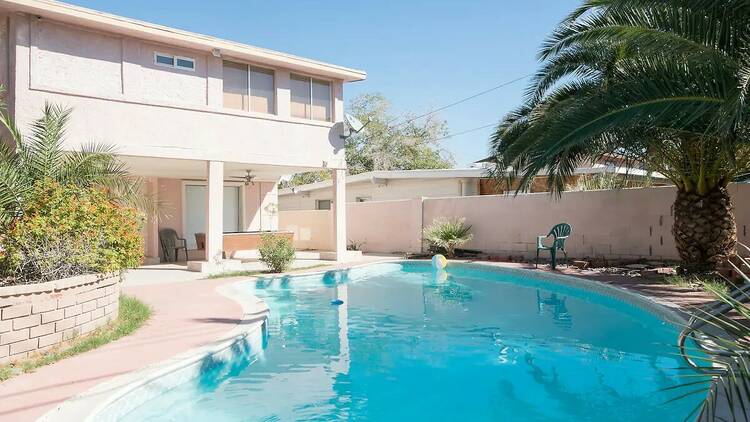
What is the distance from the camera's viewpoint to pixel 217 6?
18656 millimetres

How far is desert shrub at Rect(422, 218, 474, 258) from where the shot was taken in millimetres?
18062

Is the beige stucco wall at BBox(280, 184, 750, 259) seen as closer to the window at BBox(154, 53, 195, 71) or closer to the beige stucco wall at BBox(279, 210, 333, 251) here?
the beige stucco wall at BBox(279, 210, 333, 251)

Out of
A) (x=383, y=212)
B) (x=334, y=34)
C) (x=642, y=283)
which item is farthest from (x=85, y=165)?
(x=334, y=34)

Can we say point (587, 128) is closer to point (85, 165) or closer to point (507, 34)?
point (85, 165)

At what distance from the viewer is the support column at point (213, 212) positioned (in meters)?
14.4

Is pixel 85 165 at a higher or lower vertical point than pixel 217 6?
lower

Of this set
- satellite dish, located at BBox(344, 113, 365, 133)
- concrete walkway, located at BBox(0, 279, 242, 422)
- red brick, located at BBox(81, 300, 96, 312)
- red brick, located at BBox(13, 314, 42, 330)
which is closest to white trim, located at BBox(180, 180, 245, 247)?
satellite dish, located at BBox(344, 113, 365, 133)

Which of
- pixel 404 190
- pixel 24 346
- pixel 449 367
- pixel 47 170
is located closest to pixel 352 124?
pixel 404 190

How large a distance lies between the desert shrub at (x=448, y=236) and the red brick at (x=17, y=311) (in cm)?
1388

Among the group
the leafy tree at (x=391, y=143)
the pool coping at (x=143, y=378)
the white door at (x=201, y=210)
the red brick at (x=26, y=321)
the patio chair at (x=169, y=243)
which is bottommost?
the pool coping at (x=143, y=378)

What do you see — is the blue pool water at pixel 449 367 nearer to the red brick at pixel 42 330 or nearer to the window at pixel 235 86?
the red brick at pixel 42 330

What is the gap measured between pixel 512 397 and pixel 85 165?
723cm

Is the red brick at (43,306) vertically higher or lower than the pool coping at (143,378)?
higher

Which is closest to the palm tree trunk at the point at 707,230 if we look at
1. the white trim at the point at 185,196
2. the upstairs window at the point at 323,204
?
the white trim at the point at 185,196
